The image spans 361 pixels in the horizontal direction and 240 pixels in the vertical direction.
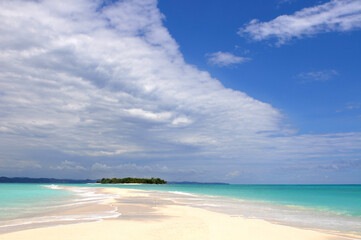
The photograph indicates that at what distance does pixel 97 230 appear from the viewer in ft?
42.1

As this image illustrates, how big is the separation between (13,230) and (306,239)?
486 inches

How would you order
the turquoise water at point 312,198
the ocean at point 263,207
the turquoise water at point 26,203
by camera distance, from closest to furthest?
the ocean at point 263,207
the turquoise water at point 26,203
the turquoise water at point 312,198

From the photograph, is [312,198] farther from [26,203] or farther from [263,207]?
[26,203]

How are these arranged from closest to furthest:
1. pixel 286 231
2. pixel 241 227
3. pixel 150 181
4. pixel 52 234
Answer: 1. pixel 52 234
2. pixel 286 231
3. pixel 241 227
4. pixel 150 181

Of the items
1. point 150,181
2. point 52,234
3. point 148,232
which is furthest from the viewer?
point 150,181

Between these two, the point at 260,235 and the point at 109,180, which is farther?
the point at 109,180

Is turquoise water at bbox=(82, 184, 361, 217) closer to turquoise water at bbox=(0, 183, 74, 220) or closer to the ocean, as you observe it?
the ocean

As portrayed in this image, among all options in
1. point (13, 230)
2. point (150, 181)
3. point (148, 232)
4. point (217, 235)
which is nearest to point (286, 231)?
point (217, 235)

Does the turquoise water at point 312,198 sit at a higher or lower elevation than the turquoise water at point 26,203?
higher

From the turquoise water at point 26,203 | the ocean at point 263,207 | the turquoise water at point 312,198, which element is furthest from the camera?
the turquoise water at point 312,198

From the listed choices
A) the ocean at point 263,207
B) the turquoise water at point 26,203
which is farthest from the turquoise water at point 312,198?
the turquoise water at point 26,203

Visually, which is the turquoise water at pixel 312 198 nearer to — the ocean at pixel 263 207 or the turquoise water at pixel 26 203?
the ocean at pixel 263 207

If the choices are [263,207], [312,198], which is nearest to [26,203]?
[263,207]

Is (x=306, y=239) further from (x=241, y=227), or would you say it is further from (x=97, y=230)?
(x=97, y=230)
